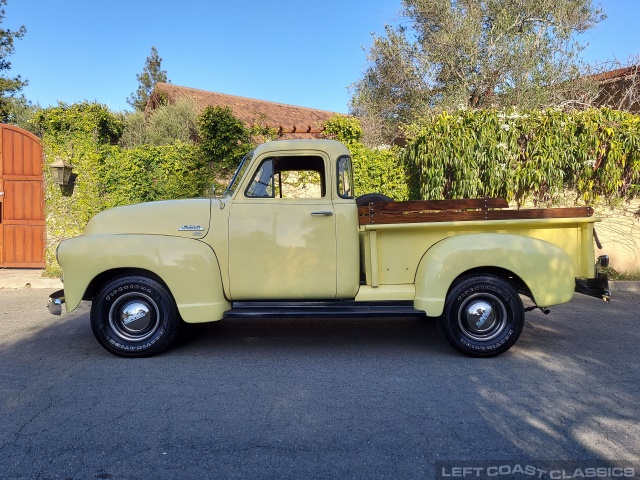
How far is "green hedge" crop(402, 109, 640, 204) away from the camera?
804cm

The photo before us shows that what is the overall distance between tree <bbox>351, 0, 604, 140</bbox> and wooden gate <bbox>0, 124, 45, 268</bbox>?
362 inches

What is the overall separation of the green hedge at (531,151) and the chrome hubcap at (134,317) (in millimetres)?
5566

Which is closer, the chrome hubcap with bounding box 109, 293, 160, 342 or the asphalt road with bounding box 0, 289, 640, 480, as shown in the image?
the asphalt road with bounding box 0, 289, 640, 480

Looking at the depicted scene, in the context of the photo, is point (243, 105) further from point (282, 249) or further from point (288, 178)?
point (282, 249)

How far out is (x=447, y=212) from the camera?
441 cm

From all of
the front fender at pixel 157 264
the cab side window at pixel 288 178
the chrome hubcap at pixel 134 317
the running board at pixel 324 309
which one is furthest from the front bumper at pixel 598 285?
the chrome hubcap at pixel 134 317

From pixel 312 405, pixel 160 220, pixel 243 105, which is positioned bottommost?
pixel 312 405

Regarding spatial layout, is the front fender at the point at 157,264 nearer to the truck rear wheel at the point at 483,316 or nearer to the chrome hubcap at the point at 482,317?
the truck rear wheel at the point at 483,316

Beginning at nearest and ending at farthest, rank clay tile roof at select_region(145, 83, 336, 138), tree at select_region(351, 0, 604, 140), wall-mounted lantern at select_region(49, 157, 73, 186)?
wall-mounted lantern at select_region(49, 157, 73, 186) → tree at select_region(351, 0, 604, 140) → clay tile roof at select_region(145, 83, 336, 138)

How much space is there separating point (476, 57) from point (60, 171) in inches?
426

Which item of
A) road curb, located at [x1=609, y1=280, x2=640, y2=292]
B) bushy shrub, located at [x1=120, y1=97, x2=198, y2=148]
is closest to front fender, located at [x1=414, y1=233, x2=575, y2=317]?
road curb, located at [x1=609, y1=280, x2=640, y2=292]

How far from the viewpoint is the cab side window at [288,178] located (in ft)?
14.9

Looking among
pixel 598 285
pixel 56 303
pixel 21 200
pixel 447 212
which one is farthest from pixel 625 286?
pixel 21 200

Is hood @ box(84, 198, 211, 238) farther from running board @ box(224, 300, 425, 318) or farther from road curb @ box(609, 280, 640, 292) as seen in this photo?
road curb @ box(609, 280, 640, 292)
